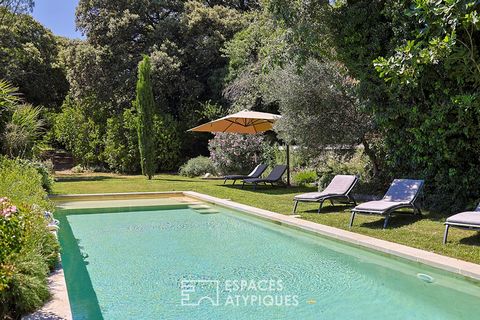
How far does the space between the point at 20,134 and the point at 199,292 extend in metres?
10.2

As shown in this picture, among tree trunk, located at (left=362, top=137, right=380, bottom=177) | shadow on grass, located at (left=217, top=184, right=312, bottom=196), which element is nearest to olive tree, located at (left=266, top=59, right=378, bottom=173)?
tree trunk, located at (left=362, top=137, right=380, bottom=177)

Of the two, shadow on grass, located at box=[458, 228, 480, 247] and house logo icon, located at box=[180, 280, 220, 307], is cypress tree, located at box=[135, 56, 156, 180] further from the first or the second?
shadow on grass, located at box=[458, 228, 480, 247]

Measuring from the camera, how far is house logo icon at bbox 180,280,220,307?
489 cm

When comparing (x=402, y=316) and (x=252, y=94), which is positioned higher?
(x=252, y=94)

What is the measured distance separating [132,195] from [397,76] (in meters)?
9.15

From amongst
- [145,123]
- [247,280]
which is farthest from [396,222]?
[145,123]

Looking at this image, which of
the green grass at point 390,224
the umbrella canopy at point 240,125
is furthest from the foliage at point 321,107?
the umbrella canopy at point 240,125

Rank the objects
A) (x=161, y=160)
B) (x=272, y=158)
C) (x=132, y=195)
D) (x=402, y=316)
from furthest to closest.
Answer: (x=161, y=160), (x=272, y=158), (x=132, y=195), (x=402, y=316)

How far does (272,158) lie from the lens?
1878 cm

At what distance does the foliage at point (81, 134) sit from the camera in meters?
25.2

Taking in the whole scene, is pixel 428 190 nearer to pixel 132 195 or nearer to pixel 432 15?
pixel 432 15

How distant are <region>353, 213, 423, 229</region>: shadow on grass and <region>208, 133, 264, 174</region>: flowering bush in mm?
11225

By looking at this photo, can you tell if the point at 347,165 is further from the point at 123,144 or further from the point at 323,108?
the point at 123,144

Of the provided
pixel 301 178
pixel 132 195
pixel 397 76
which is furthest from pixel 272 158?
pixel 397 76
